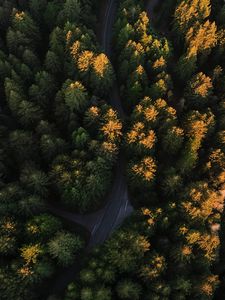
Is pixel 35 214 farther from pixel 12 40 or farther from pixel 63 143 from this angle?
pixel 12 40

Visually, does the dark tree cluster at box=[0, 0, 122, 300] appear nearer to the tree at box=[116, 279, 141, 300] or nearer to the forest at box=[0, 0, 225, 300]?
the forest at box=[0, 0, 225, 300]

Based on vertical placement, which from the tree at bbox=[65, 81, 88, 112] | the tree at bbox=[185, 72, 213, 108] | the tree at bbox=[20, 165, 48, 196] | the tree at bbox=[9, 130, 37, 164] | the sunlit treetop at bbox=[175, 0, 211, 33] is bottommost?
the tree at bbox=[20, 165, 48, 196]

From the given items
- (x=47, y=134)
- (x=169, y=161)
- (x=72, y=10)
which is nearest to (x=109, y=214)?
(x=169, y=161)

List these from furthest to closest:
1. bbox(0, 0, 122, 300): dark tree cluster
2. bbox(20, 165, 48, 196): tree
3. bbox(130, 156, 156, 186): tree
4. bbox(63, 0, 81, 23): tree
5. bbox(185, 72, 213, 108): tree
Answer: bbox(63, 0, 81, 23): tree
bbox(185, 72, 213, 108): tree
bbox(130, 156, 156, 186): tree
bbox(20, 165, 48, 196): tree
bbox(0, 0, 122, 300): dark tree cluster

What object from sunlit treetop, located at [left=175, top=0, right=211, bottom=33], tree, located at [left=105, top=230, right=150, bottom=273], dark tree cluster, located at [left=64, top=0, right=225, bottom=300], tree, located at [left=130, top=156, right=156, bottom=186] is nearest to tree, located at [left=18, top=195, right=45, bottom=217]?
dark tree cluster, located at [left=64, top=0, right=225, bottom=300]

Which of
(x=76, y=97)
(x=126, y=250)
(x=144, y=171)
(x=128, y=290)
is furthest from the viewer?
(x=76, y=97)

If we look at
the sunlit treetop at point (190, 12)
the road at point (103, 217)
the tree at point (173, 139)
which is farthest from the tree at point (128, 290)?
the sunlit treetop at point (190, 12)

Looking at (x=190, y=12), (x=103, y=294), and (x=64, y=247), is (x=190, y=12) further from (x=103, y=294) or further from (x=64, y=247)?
(x=103, y=294)
